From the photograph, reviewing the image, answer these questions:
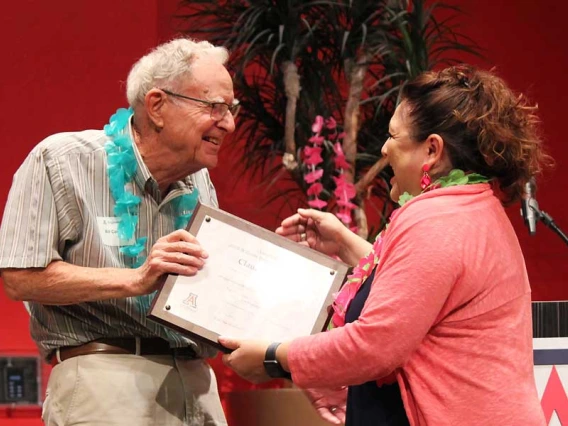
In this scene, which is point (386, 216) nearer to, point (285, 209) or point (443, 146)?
point (285, 209)

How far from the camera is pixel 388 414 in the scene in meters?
1.85

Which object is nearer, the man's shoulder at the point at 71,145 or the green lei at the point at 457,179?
the green lei at the point at 457,179

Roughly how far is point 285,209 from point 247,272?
2.09 m

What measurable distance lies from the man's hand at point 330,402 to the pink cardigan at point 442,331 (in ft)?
1.07

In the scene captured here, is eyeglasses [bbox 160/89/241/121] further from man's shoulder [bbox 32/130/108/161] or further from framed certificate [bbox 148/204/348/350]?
framed certificate [bbox 148/204/348/350]

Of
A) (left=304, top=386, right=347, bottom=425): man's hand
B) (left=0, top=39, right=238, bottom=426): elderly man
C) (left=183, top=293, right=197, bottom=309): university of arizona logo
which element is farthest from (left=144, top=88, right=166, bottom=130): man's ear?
(left=304, top=386, right=347, bottom=425): man's hand

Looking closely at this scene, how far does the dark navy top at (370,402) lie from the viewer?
1847 millimetres

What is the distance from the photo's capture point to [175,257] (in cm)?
202

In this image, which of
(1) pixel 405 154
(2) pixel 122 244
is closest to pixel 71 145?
(2) pixel 122 244

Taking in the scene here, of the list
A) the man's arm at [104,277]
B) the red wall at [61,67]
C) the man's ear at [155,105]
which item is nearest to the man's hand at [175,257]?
the man's arm at [104,277]

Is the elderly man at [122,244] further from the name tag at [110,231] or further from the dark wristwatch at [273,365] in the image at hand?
the dark wristwatch at [273,365]

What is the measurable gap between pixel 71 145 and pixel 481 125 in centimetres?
97

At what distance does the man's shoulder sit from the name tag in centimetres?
17

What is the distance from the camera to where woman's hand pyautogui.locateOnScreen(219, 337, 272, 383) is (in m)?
1.92
